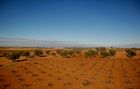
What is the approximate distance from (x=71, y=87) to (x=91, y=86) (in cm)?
151

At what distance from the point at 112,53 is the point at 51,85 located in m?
33.0

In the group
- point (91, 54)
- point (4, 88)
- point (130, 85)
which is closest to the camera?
point (4, 88)

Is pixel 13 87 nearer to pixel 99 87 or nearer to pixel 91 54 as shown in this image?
pixel 99 87

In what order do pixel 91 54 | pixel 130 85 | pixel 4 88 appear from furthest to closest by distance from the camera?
pixel 91 54
pixel 130 85
pixel 4 88

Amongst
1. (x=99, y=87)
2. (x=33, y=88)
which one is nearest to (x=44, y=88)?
(x=33, y=88)

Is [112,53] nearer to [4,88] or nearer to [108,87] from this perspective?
[108,87]

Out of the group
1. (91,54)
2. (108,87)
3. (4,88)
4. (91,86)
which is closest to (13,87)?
(4,88)

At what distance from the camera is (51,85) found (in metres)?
11.5

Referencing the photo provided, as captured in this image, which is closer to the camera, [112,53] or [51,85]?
[51,85]

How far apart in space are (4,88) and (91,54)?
3192 cm

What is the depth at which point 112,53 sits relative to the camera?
4188 centimetres

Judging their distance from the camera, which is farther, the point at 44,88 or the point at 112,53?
the point at 112,53

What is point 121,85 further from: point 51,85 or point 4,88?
point 4,88

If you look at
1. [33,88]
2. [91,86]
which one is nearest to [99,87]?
[91,86]
